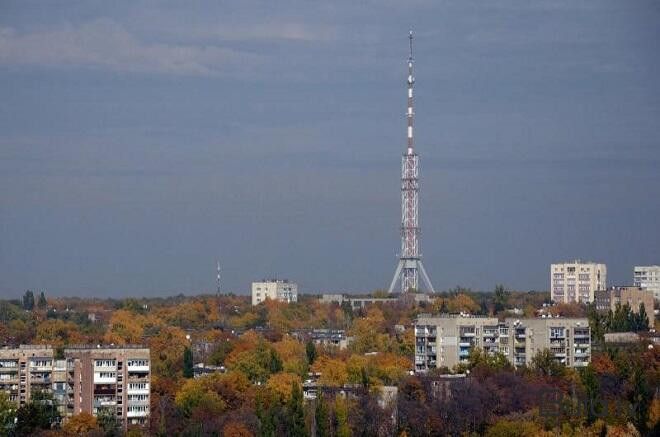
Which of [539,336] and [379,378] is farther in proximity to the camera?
[539,336]

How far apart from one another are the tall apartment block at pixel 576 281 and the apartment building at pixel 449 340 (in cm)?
4560

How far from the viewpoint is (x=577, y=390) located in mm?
47125

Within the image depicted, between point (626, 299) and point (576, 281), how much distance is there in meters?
19.4

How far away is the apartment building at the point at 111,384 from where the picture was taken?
45.6 metres

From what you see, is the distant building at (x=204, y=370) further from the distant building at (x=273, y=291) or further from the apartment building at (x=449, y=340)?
the distant building at (x=273, y=291)

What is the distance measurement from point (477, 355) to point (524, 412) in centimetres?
953

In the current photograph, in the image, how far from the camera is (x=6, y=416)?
40.5 metres

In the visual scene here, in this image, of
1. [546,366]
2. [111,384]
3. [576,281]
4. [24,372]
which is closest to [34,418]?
[111,384]

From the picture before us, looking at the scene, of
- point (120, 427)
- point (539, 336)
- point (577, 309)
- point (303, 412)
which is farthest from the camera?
point (577, 309)

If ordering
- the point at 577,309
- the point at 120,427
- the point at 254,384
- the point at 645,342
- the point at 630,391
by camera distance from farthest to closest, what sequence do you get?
1. the point at 577,309
2. the point at 645,342
3. the point at 254,384
4. the point at 630,391
5. the point at 120,427

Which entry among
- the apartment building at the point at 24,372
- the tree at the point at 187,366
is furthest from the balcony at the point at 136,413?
the tree at the point at 187,366

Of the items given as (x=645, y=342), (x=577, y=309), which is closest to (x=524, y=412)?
(x=645, y=342)

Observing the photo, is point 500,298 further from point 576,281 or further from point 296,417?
point 296,417

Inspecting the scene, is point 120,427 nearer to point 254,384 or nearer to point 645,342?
point 254,384
